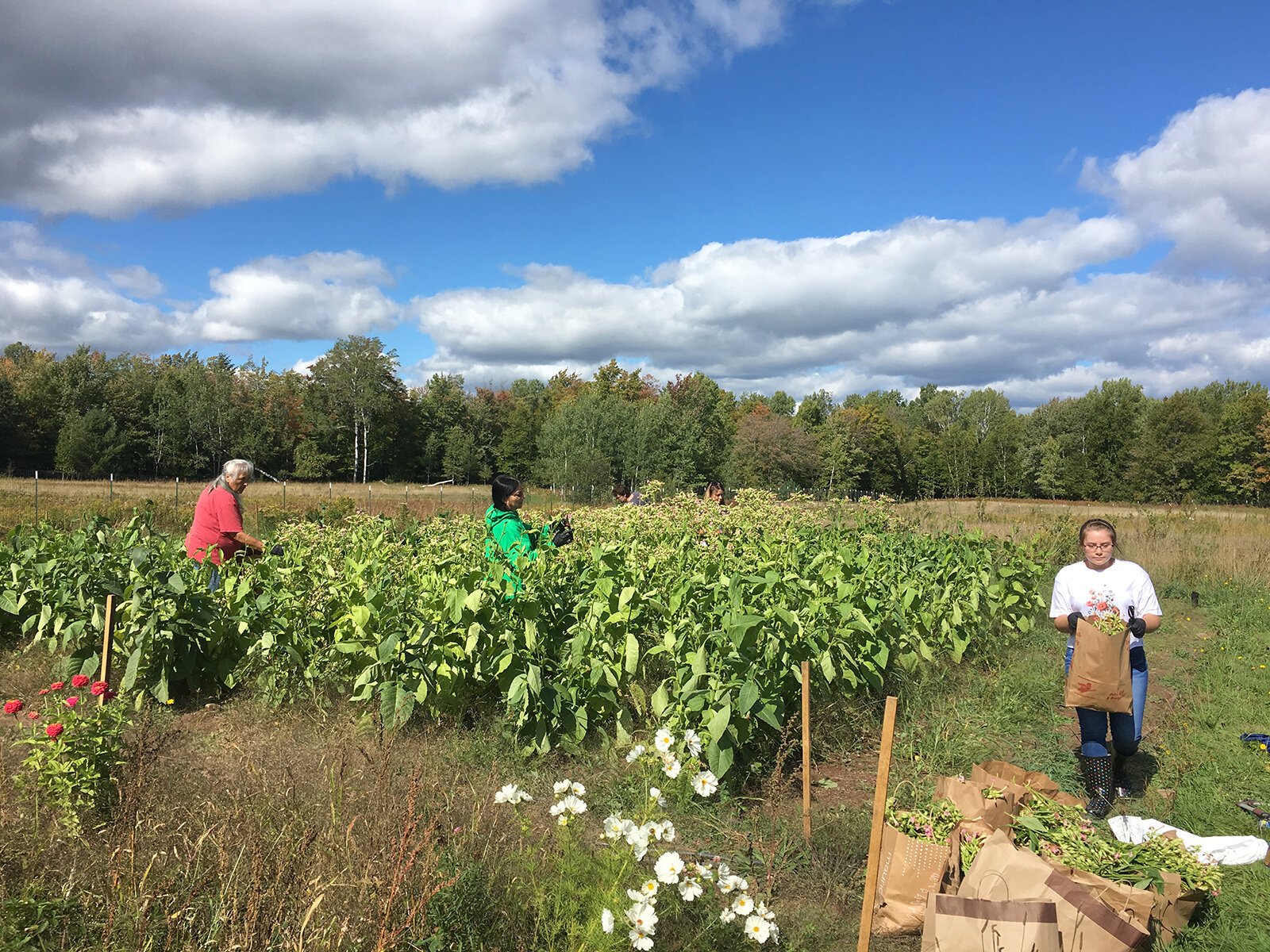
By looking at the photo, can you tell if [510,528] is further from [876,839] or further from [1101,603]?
[1101,603]

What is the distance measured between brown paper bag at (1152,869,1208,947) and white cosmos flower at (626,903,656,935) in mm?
1822

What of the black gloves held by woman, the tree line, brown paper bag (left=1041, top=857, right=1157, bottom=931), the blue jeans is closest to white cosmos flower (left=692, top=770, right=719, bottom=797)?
brown paper bag (left=1041, top=857, right=1157, bottom=931)

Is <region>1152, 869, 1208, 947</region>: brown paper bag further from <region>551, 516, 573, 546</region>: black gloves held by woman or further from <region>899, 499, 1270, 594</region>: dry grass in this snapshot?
<region>899, 499, 1270, 594</region>: dry grass

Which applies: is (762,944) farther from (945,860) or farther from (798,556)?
(798,556)

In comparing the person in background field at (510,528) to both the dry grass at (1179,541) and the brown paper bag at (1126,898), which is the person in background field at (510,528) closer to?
the brown paper bag at (1126,898)

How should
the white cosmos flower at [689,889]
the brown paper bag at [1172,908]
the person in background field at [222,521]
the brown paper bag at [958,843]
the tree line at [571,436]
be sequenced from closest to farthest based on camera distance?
the white cosmos flower at [689,889], the brown paper bag at [1172,908], the brown paper bag at [958,843], the person in background field at [222,521], the tree line at [571,436]

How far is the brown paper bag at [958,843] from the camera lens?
286 centimetres

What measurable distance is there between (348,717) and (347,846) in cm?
193

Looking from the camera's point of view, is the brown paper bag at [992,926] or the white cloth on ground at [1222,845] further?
the white cloth on ground at [1222,845]

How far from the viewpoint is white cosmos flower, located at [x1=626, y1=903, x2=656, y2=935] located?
2145 mm

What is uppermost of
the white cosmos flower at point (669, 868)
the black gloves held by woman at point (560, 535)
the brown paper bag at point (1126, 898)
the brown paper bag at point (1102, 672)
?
the black gloves held by woman at point (560, 535)

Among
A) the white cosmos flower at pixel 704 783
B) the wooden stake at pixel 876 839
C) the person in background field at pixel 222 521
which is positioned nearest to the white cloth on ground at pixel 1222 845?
the wooden stake at pixel 876 839

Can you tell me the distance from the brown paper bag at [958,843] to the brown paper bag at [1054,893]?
0.33 feet

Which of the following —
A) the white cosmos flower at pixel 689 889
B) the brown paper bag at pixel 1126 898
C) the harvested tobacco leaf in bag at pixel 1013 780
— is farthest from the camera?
the harvested tobacco leaf in bag at pixel 1013 780
